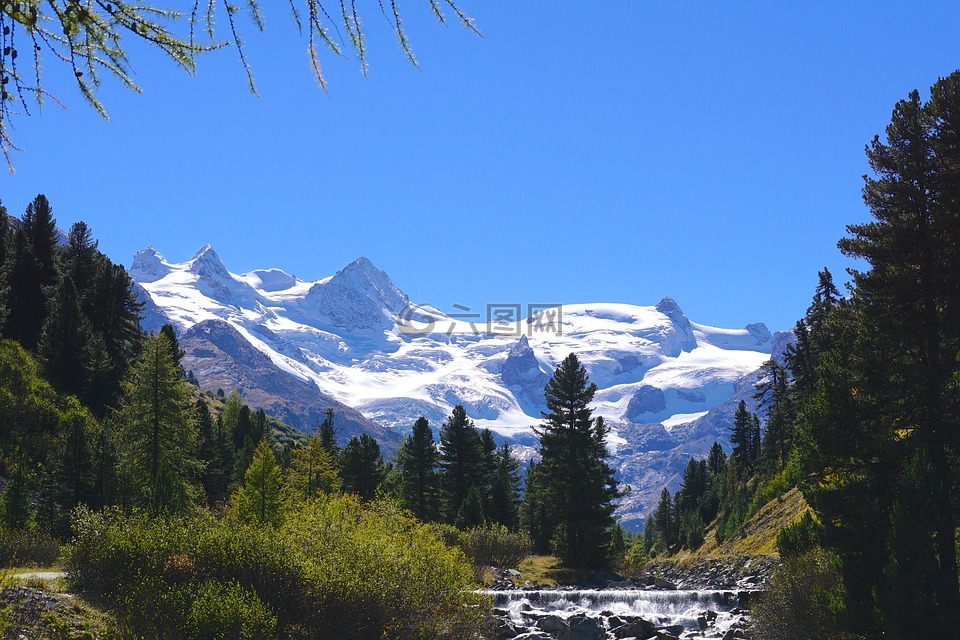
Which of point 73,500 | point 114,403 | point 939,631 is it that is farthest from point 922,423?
point 114,403

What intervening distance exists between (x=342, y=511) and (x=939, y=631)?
2170 centimetres

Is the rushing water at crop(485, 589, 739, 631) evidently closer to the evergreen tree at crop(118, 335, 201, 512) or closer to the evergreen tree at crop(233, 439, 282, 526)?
the evergreen tree at crop(233, 439, 282, 526)

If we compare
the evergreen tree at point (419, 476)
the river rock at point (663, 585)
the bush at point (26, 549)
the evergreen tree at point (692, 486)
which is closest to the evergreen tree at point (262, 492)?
the bush at point (26, 549)

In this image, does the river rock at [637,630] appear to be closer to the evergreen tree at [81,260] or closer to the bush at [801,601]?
the bush at [801,601]

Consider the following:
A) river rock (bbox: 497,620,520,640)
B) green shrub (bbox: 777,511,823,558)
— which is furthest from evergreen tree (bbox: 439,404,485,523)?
green shrub (bbox: 777,511,823,558)

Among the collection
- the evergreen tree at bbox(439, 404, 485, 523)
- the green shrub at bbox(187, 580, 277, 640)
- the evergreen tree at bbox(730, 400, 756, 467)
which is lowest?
the green shrub at bbox(187, 580, 277, 640)

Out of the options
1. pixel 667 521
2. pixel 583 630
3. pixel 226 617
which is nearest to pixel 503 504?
pixel 583 630

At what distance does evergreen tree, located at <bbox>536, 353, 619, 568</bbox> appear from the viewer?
5991 centimetres

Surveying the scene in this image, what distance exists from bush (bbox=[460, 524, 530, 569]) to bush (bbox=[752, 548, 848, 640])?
3112 cm

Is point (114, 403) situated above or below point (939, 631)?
above

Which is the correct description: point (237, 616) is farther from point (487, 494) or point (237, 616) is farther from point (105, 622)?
point (487, 494)

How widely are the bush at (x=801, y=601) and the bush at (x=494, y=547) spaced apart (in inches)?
1225

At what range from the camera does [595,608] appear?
139 feet

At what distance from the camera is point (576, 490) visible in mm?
59812
